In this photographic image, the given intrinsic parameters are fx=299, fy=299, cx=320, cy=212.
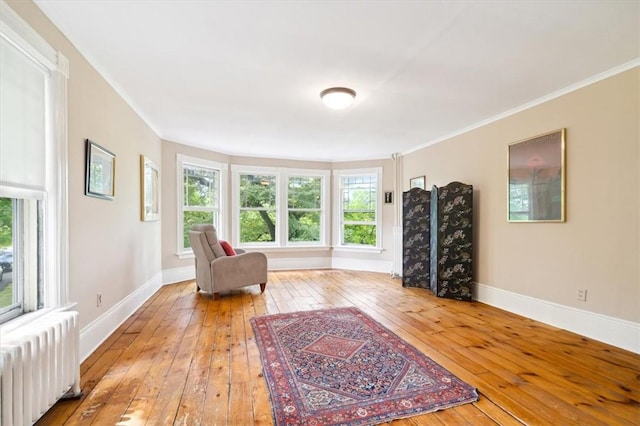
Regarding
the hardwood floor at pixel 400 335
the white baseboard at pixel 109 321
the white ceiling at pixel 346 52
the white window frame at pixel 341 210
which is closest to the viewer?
the hardwood floor at pixel 400 335

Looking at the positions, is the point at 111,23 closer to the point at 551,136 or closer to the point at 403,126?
the point at 403,126

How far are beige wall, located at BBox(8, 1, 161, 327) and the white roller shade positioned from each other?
280mm

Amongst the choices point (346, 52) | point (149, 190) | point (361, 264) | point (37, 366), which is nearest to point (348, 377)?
point (37, 366)

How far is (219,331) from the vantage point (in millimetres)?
2906

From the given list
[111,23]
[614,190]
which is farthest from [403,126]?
[111,23]

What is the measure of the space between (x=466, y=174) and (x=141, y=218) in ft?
14.2

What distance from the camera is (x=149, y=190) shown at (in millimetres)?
4035

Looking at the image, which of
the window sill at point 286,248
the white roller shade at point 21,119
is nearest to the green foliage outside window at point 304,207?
A: the window sill at point 286,248

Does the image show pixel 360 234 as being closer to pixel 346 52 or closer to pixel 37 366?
pixel 346 52

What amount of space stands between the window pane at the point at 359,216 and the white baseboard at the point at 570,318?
2.70 meters

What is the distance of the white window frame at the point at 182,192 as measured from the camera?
4.96m

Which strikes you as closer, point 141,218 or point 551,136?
point 551,136

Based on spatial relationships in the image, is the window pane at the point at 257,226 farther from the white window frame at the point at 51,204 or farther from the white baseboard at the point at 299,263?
the white window frame at the point at 51,204

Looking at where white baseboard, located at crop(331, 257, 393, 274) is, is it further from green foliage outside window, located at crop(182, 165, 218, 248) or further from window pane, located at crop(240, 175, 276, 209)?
green foliage outside window, located at crop(182, 165, 218, 248)
